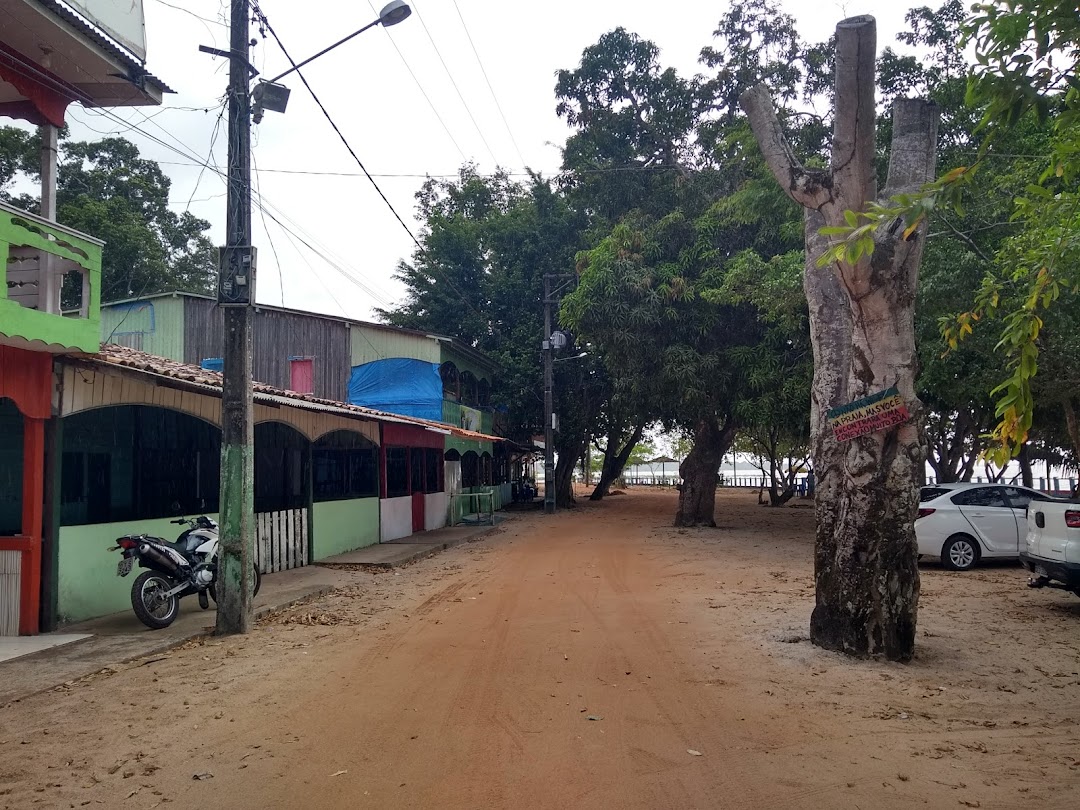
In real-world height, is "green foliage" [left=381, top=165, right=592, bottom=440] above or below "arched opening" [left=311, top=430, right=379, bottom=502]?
above

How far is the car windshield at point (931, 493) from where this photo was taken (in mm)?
13102

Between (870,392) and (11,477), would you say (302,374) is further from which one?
(870,392)

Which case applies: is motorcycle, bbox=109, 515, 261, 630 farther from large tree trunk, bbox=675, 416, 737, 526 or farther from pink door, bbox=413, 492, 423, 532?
large tree trunk, bbox=675, 416, 737, 526

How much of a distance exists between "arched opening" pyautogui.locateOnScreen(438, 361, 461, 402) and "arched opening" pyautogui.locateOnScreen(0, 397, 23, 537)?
16.1m

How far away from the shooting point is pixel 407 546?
1734 cm

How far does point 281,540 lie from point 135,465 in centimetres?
392

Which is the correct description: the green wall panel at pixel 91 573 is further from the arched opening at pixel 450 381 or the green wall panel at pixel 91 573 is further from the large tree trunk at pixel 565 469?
the large tree trunk at pixel 565 469

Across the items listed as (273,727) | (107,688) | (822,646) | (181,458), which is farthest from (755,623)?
(181,458)

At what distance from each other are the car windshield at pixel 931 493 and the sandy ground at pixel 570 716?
10.7 ft

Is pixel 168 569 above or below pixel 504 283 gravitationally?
below

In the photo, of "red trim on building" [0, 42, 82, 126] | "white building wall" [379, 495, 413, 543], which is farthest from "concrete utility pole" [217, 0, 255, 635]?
"white building wall" [379, 495, 413, 543]

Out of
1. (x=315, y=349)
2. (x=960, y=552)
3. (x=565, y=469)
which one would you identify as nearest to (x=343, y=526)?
(x=315, y=349)

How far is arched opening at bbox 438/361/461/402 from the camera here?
25259 millimetres

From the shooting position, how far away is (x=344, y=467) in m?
16.1
